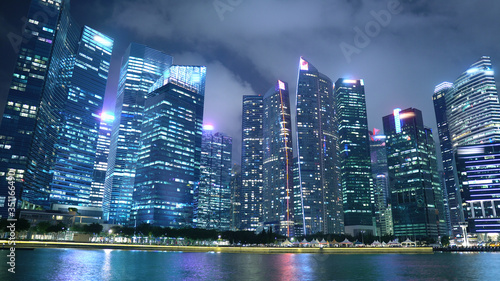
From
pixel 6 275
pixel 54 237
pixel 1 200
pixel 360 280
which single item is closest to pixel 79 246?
pixel 54 237

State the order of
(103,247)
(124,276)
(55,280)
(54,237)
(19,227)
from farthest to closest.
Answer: (54,237) → (103,247) → (19,227) → (124,276) → (55,280)

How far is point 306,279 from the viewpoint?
67125mm

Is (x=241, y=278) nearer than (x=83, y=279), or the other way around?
(x=83, y=279)

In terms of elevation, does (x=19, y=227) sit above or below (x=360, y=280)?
above

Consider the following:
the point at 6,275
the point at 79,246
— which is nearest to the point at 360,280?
the point at 6,275

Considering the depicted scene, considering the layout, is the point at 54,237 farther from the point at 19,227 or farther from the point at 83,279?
the point at 83,279

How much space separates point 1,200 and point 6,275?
163208 millimetres

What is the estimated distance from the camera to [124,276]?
215ft

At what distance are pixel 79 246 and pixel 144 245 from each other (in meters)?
32.1

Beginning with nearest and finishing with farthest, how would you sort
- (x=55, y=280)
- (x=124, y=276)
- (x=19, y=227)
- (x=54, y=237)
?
(x=55, y=280), (x=124, y=276), (x=19, y=227), (x=54, y=237)

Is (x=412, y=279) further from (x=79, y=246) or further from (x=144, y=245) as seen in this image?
(x=79, y=246)

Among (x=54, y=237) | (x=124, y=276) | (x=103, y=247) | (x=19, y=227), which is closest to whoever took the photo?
(x=124, y=276)

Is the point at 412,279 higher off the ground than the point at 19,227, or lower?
lower

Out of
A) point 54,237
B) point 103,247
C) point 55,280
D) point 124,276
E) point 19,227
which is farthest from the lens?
point 54,237
